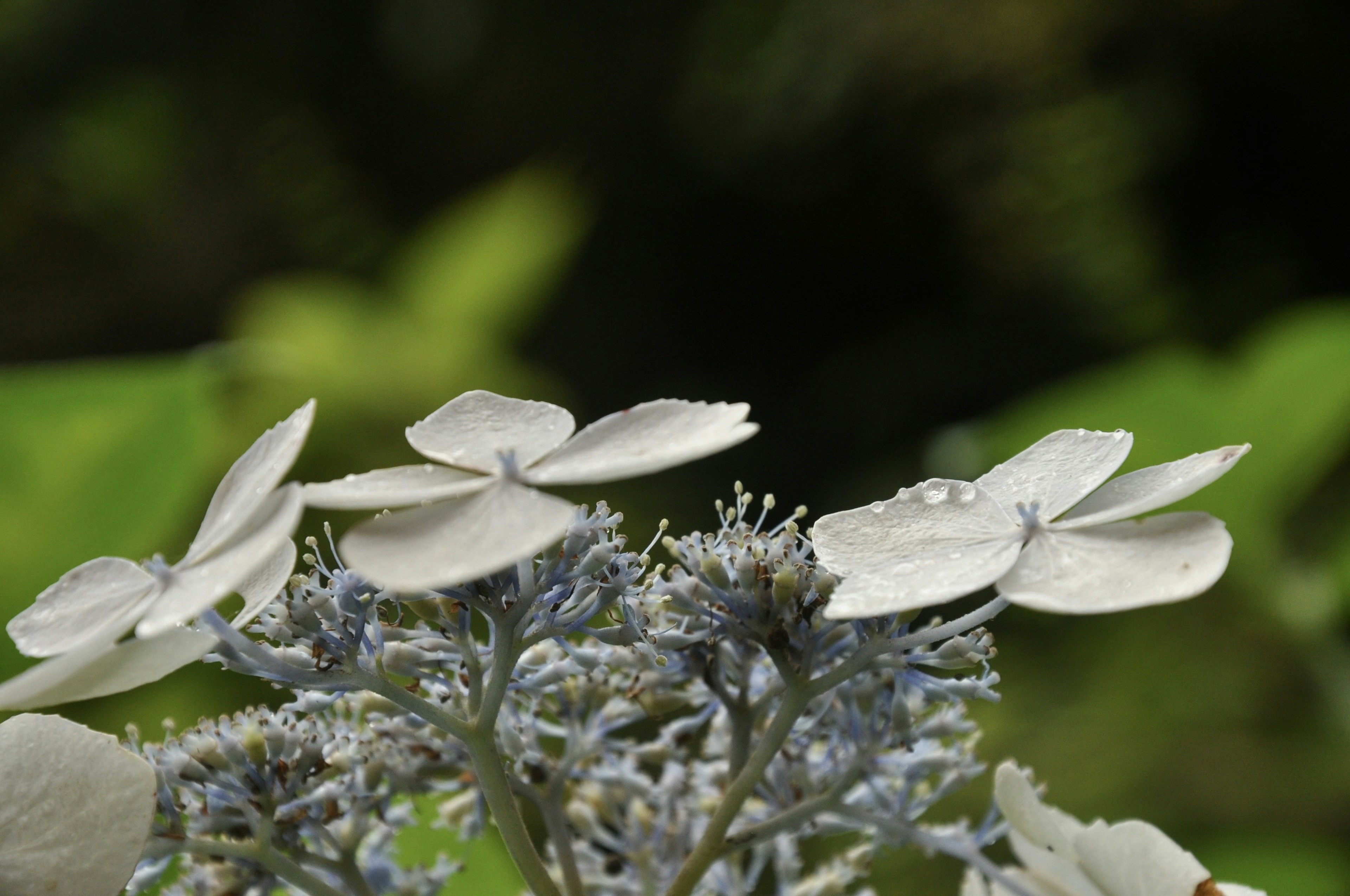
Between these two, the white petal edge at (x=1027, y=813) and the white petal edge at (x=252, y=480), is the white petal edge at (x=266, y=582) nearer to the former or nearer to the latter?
the white petal edge at (x=252, y=480)

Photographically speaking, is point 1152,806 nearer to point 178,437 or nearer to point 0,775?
point 178,437

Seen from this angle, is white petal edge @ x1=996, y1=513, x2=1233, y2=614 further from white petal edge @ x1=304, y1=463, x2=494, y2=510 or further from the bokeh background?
the bokeh background

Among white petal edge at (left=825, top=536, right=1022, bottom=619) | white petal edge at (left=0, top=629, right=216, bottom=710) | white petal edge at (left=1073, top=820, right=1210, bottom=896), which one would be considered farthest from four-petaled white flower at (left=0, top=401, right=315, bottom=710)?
white petal edge at (left=1073, top=820, right=1210, bottom=896)

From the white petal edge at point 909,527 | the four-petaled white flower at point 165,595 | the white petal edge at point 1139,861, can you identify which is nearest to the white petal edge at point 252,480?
the four-petaled white flower at point 165,595

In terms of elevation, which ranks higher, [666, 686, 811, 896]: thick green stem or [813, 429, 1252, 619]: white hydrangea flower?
[813, 429, 1252, 619]: white hydrangea flower

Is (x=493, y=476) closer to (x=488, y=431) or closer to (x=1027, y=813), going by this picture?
(x=488, y=431)

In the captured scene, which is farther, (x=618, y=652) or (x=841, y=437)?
(x=841, y=437)

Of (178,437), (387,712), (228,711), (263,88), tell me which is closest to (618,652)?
(387,712)

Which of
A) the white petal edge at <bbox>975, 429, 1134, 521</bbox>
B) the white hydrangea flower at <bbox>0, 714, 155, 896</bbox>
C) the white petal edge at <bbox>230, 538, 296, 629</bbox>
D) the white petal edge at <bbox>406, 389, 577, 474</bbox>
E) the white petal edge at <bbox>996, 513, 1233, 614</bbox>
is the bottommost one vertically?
the white petal edge at <bbox>996, 513, 1233, 614</bbox>

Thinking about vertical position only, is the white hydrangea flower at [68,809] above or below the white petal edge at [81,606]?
below
